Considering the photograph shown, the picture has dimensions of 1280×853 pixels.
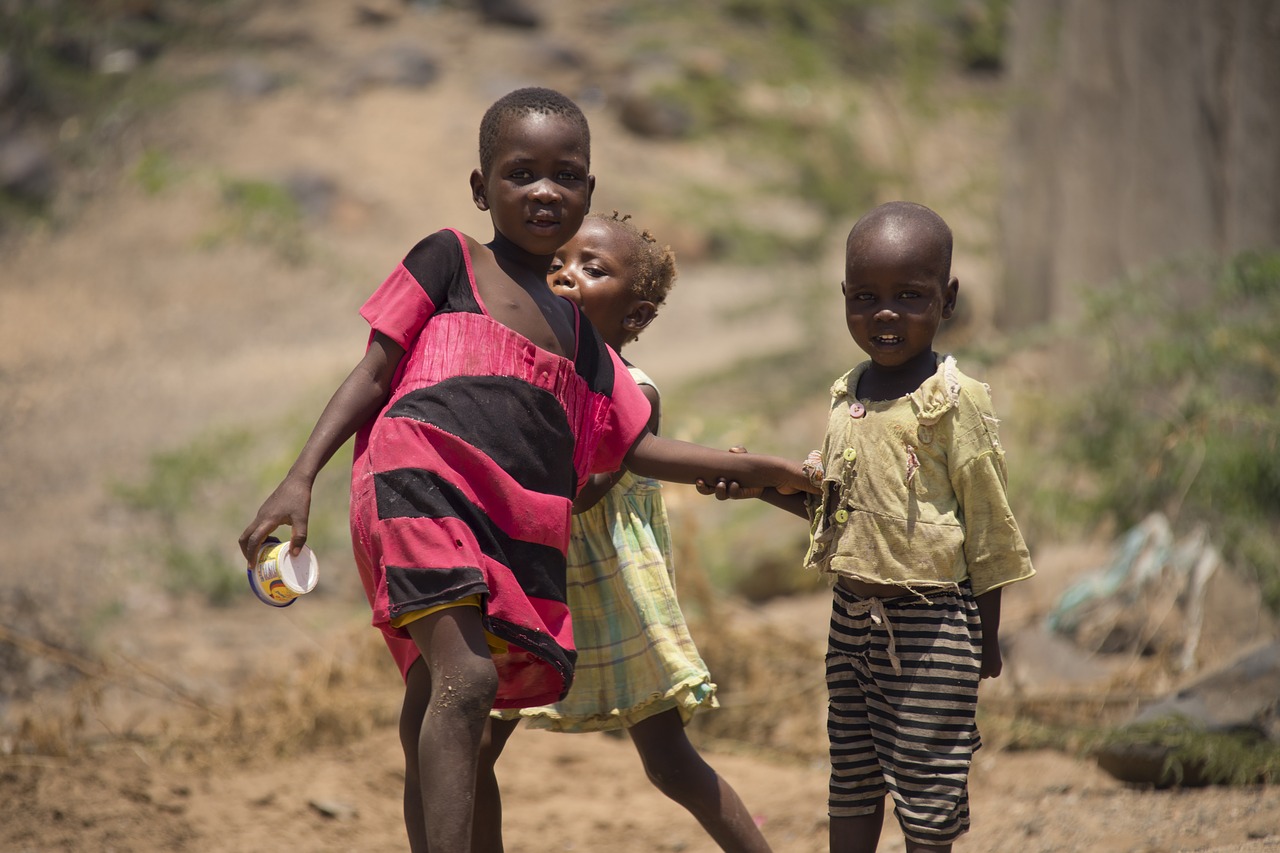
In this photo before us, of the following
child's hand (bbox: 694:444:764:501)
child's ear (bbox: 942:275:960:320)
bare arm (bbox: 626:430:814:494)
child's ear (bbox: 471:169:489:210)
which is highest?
child's ear (bbox: 471:169:489:210)

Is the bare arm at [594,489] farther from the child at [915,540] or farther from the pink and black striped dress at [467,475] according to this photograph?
the child at [915,540]

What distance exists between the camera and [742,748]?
4.51m

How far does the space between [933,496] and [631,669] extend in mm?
784

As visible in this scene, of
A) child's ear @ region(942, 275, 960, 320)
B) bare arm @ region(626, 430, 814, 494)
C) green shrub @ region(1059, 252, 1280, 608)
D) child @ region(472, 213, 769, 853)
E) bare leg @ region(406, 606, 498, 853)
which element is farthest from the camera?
green shrub @ region(1059, 252, 1280, 608)

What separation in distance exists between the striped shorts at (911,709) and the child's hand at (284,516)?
1.06m

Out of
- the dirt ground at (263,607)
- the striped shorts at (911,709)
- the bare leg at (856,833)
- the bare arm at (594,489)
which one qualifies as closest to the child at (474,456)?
the bare arm at (594,489)

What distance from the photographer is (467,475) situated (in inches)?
93.0

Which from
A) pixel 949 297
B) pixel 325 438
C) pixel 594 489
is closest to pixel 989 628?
pixel 949 297

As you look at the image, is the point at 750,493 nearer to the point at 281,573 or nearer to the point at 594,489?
the point at 594,489

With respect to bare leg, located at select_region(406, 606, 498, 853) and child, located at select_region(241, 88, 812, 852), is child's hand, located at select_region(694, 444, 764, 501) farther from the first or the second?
bare leg, located at select_region(406, 606, 498, 853)

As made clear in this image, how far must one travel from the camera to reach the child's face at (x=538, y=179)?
2465 millimetres

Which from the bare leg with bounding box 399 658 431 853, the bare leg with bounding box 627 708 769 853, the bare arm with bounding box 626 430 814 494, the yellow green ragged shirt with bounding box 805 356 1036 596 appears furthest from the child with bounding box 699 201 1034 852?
the bare leg with bounding box 399 658 431 853

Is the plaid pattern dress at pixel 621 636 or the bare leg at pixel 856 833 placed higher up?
the plaid pattern dress at pixel 621 636

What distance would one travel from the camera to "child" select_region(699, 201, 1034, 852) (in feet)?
7.93
